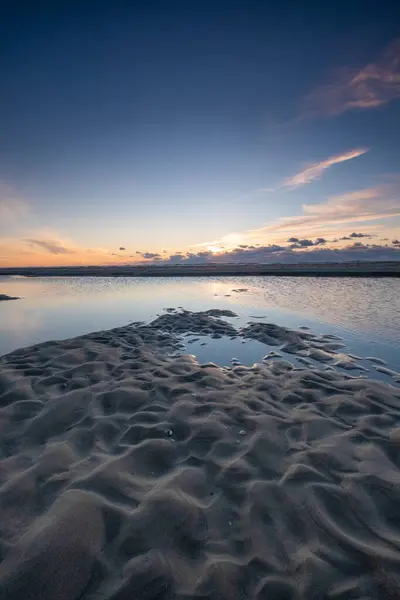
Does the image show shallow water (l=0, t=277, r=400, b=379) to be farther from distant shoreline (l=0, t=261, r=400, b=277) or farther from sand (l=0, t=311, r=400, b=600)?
distant shoreline (l=0, t=261, r=400, b=277)

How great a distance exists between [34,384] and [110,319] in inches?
316

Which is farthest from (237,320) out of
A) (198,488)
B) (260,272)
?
(260,272)

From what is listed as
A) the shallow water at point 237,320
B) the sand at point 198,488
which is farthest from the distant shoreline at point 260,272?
the sand at point 198,488

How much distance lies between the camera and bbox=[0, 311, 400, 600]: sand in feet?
7.30

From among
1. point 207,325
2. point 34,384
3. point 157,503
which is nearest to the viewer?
point 157,503

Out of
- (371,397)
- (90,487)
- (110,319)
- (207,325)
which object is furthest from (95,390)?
(110,319)

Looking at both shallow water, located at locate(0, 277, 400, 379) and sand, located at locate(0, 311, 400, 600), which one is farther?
shallow water, located at locate(0, 277, 400, 379)

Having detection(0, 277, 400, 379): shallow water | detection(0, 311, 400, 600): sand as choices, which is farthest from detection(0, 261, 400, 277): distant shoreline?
detection(0, 311, 400, 600): sand

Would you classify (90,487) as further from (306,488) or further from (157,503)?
(306,488)

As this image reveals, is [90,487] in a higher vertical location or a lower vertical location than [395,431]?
higher

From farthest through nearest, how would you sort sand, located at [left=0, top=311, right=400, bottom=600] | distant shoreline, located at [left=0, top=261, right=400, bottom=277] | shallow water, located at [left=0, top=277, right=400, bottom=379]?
distant shoreline, located at [left=0, top=261, right=400, bottom=277] → shallow water, located at [left=0, top=277, right=400, bottom=379] → sand, located at [left=0, top=311, right=400, bottom=600]

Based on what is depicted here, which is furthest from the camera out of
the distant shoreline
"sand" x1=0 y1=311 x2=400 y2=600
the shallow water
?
the distant shoreline

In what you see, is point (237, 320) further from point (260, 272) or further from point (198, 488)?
point (260, 272)

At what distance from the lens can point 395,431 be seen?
4.18 metres
